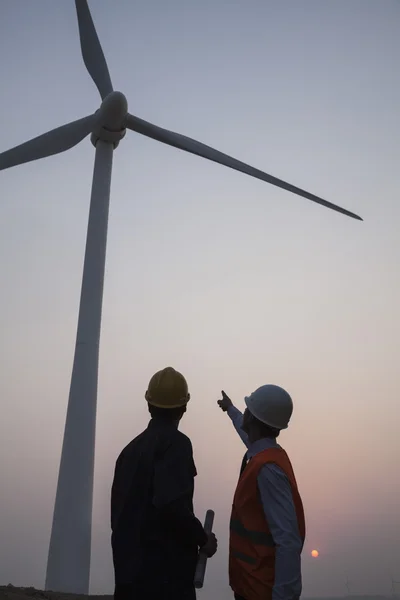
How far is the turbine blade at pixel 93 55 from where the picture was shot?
20.8m

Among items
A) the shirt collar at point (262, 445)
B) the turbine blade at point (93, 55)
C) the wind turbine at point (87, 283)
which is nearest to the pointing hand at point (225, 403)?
the shirt collar at point (262, 445)

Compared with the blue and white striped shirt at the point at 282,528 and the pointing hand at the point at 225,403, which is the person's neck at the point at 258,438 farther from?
the pointing hand at the point at 225,403

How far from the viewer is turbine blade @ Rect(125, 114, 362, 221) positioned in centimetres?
1900

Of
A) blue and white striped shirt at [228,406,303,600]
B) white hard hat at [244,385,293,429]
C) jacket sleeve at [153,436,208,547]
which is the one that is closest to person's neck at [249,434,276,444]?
white hard hat at [244,385,293,429]

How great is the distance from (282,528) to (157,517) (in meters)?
1.04

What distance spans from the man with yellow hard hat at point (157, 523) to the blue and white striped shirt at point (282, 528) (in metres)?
0.61

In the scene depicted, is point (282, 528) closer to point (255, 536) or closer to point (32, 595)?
point (255, 536)

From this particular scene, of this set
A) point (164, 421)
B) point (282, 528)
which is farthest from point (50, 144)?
point (282, 528)

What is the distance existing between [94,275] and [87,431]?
4.54 metres

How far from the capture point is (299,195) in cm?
1928

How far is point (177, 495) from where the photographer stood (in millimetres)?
4879

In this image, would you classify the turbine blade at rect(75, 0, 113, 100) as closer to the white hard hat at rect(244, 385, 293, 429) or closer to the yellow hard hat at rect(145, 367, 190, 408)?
the yellow hard hat at rect(145, 367, 190, 408)

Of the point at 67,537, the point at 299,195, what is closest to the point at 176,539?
the point at 67,537

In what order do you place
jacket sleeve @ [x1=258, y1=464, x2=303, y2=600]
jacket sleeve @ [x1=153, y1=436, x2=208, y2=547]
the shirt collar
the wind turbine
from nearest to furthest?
jacket sleeve @ [x1=258, y1=464, x2=303, y2=600] < jacket sleeve @ [x1=153, y1=436, x2=208, y2=547] < the shirt collar < the wind turbine
